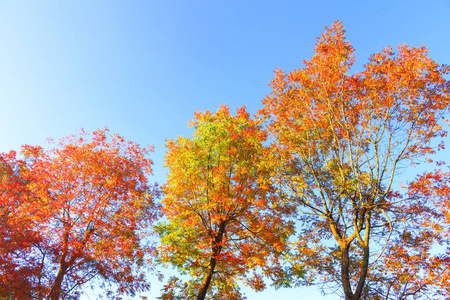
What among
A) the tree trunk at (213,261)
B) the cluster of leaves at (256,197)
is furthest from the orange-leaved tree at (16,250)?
the tree trunk at (213,261)

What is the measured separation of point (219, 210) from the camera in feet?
42.2

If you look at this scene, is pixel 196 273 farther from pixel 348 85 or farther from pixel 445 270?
pixel 348 85

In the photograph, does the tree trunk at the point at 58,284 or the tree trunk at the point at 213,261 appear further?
the tree trunk at the point at 213,261

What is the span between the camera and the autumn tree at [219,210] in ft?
39.0

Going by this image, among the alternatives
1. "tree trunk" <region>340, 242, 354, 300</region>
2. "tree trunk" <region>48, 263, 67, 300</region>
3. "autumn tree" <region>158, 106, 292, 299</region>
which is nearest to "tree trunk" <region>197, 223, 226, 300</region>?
"autumn tree" <region>158, 106, 292, 299</region>

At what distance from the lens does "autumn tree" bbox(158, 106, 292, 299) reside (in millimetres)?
11883

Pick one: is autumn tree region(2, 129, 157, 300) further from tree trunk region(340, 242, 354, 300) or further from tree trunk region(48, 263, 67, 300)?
tree trunk region(340, 242, 354, 300)

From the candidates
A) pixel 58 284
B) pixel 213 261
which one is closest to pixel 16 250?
pixel 58 284

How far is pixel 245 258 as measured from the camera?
12.4 meters

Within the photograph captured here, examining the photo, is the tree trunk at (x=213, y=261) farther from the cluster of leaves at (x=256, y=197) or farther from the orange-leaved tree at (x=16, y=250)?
the orange-leaved tree at (x=16, y=250)

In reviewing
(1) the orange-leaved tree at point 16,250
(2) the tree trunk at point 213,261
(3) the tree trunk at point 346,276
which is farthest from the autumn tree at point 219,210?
(1) the orange-leaved tree at point 16,250

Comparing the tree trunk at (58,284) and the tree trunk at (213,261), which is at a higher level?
the tree trunk at (213,261)

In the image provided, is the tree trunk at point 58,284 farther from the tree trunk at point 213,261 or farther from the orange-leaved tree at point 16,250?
the tree trunk at point 213,261

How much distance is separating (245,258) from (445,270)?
25.3 feet
